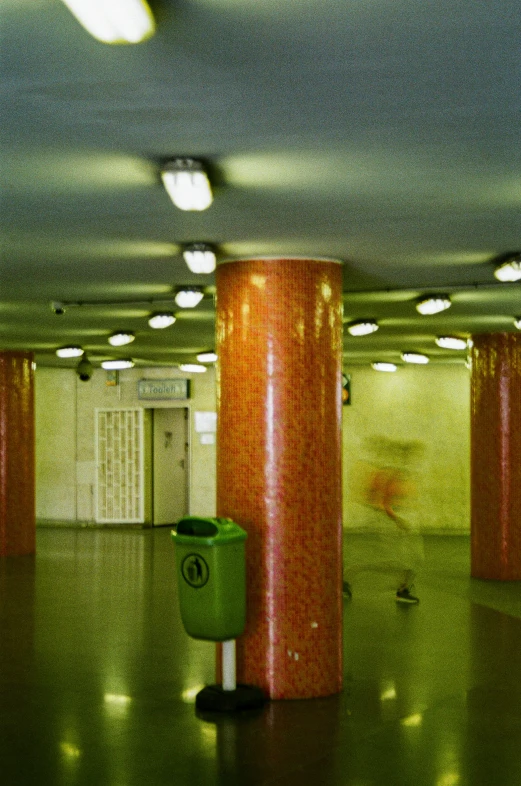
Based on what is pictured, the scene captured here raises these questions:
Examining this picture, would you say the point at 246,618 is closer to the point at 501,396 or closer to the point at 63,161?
the point at 63,161

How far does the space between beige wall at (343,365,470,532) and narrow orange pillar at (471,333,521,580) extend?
5689 millimetres

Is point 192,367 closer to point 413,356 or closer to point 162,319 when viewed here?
point 413,356

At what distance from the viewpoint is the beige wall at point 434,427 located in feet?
63.7

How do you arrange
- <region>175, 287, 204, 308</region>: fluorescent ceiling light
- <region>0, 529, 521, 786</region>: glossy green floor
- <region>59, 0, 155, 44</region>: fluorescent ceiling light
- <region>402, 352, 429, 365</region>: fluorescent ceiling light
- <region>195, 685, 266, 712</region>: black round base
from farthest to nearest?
<region>402, 352, 429, 365</region>: fluorescent ceiling light → <region>175, 287, 204, 308</region>: fluorescent ceiling light → <region>195, 685, 266, 712</region>: black round base → <region>0, 529, 521, 786</region>: glossy green floor → <region>59, 0, 155, 44</region>: fluorescent ceiling light

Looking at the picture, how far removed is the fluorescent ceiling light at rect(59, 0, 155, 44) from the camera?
306 centimetres

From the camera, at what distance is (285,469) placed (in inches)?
293

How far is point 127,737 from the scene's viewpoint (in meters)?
6.38

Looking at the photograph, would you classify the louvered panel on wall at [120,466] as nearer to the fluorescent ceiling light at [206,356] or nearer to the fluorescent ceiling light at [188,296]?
the fluorescent ceiling light at [206,356]

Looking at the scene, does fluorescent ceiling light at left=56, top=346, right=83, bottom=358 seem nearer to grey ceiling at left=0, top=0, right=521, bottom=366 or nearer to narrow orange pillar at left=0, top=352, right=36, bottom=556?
narrow orange pillar at left=0, top=352, right=36, bottom=556

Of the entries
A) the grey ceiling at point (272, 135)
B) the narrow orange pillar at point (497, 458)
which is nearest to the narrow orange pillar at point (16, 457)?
the narrow orange pillar at point (497, 458)

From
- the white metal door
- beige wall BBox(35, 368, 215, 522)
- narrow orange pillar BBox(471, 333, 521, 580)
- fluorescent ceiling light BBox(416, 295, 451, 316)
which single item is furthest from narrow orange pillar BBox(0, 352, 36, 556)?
fluorescent ceiling light BBox(416, 295, 451, 316)

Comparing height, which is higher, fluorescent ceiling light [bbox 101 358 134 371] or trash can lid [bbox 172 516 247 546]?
fluorescent ceiling light [bbox 101 358 134 371]

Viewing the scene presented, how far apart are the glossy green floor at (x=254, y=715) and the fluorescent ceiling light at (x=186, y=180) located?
10.5 ft

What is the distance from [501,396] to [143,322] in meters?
4.84
